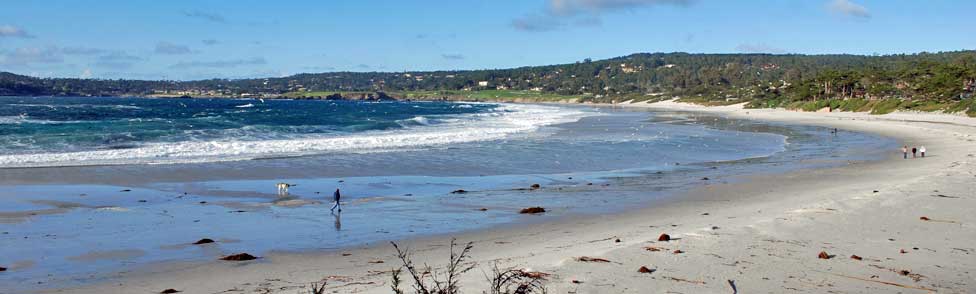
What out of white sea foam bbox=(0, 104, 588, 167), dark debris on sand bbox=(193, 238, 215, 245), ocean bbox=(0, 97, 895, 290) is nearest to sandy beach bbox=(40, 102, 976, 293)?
ocean bbox=(0, 97, 895, 290)

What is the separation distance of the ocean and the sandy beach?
0.84 meters

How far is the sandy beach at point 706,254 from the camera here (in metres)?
7.62

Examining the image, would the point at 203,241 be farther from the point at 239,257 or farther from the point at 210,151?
the point at 210,151

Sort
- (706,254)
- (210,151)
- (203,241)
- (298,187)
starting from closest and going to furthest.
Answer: (706,254)
(203,241)
(298,187)
(210,151)

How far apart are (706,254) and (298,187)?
37.8ft

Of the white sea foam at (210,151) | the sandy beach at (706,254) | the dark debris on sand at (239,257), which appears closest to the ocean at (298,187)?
the white sea foam at (210,151)

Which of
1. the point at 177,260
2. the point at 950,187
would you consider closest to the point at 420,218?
the point at 177,260

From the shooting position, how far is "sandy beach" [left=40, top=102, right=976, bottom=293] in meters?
7.62

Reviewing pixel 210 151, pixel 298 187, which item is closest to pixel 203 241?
pixel 298 187

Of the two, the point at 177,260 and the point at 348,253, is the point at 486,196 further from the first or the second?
the point at 177,260

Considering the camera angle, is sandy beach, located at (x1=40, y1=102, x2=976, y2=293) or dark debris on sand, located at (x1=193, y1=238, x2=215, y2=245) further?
dark debris on sand, located at (x1=193, y1=238, x2=215, y2=245)

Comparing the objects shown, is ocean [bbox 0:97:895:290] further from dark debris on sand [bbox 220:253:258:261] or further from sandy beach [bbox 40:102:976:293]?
sandy beach [bbox 40:102:976:293]

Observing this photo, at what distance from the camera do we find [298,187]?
18.0 metres

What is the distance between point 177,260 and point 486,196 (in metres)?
7.87
